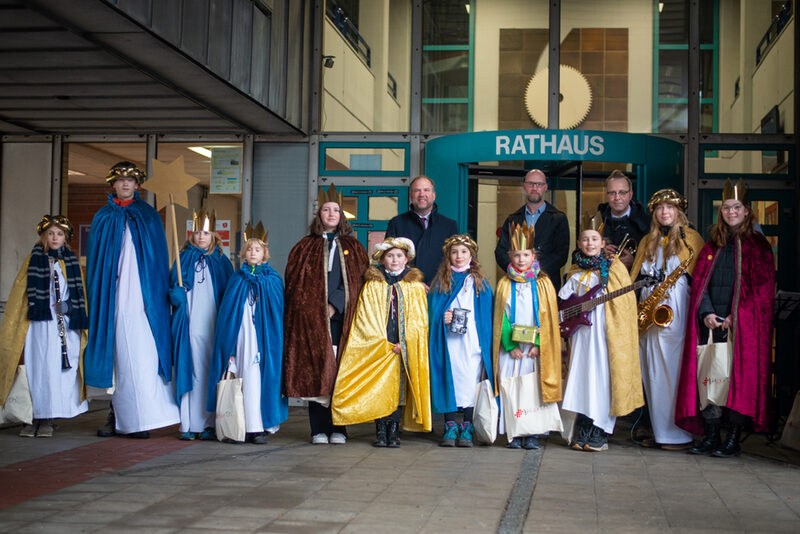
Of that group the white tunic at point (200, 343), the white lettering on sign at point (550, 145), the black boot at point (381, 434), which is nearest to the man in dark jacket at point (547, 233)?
the white lettering on sign at point (550, 145)

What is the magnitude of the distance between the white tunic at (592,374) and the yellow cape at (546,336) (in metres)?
0.14

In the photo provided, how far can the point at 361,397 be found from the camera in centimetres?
683

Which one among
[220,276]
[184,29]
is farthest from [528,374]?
[184,29]

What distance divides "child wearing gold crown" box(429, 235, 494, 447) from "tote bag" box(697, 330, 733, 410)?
1.52m

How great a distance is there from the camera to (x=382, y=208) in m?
10.2

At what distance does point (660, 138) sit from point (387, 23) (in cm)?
326

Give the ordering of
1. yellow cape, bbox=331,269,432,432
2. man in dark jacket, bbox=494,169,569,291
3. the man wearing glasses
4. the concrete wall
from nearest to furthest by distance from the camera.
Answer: yellow cape, bbox=331,269,432,432, the man wearing glasses, man in dark jacket, bbox=494,169,569,291, the concrete wall

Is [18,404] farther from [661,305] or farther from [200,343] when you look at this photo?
[661,305]

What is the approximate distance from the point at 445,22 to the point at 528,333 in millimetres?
4830

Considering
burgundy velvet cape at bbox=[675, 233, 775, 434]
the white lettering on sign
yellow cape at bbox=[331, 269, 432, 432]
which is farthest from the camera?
the white lettering on sign

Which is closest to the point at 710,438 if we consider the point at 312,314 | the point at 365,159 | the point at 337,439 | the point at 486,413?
the point at 486,413

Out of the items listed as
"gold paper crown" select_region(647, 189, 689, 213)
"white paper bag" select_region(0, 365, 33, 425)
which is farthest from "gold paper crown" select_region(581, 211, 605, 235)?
"white paper bag" select_region(0, 365, 33, 425)

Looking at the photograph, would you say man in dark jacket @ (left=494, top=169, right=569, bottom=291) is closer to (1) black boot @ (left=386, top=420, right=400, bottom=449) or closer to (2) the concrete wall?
(1) black boot @ (left=386, top=420, right=400, bottom=449)

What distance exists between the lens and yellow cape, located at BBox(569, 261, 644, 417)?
675 centimetres
